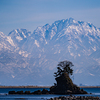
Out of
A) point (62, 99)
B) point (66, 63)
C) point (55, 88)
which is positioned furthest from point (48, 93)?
point (62, 99)

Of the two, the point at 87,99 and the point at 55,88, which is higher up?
the point at 55,88

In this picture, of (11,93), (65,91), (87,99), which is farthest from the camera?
(11,93)

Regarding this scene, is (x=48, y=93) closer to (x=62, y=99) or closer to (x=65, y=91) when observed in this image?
(x=65, y=91)

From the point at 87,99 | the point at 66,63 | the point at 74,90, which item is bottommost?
the point at 87,99

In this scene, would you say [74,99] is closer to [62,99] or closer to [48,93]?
[62,99]

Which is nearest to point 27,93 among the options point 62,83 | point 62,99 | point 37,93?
point 37,93

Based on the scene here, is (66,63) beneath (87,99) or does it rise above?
above

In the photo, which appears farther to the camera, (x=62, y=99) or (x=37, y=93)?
(x=37, y=93)

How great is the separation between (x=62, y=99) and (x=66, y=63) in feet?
161

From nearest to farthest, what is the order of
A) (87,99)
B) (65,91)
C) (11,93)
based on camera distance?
(87,99) < (65,91) < (11,93)

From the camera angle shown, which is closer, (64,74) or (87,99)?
(87,99)

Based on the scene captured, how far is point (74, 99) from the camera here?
315ft

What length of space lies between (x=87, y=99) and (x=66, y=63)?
50.6m

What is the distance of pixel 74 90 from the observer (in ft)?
460
